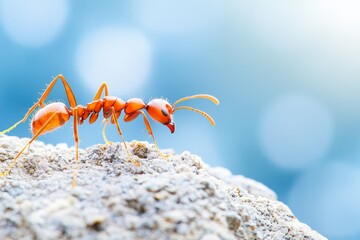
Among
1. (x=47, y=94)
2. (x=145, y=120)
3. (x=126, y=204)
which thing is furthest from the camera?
(x=47, y=94)

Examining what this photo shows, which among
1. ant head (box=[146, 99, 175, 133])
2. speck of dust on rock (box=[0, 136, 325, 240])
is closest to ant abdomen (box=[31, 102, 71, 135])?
speck of dust on rock (box=[0, 136, 325, 240])

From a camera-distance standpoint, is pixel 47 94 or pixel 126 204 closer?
pixel 126 204

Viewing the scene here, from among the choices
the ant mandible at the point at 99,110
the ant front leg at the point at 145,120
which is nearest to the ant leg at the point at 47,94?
the ant mandible at the point at 99,110

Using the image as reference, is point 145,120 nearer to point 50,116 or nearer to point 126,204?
point 50,116

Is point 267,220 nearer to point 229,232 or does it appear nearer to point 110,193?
point 229,232

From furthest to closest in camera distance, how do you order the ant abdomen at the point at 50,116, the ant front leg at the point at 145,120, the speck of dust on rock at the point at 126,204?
1. the ant abdomen at the point at 50,116
2. the ant front leg at the point at 145,120
3. the speck of dust on rock at the point at 126,204

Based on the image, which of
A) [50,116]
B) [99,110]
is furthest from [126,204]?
[99,110]

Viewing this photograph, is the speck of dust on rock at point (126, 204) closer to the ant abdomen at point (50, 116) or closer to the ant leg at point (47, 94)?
the ant abdomen at point (50, 116)
